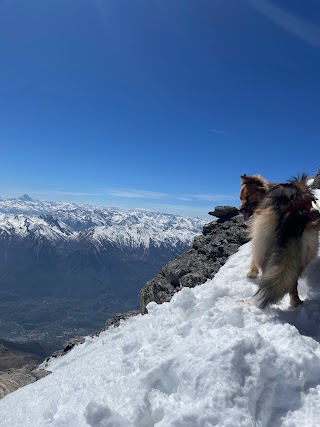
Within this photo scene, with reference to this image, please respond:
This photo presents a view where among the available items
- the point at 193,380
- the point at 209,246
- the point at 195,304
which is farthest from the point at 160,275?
the point at 193,380

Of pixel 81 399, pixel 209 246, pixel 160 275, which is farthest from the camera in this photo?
pixel 160 275

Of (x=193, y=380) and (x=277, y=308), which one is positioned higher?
(x=277, y=308)

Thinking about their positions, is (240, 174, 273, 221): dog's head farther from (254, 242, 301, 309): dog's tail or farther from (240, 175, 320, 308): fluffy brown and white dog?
(254, 242, 301, 309): dog's tail

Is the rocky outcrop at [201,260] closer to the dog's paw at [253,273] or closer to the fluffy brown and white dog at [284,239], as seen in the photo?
the dog's paw at [253,273]

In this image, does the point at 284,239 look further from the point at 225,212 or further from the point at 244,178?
the point at 225,212

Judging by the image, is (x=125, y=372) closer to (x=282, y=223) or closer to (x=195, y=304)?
(x=195, y=304)

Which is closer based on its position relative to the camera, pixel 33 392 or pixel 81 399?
pixel 81 399

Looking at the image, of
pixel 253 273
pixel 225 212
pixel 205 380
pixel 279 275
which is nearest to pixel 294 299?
pixel 279 275
